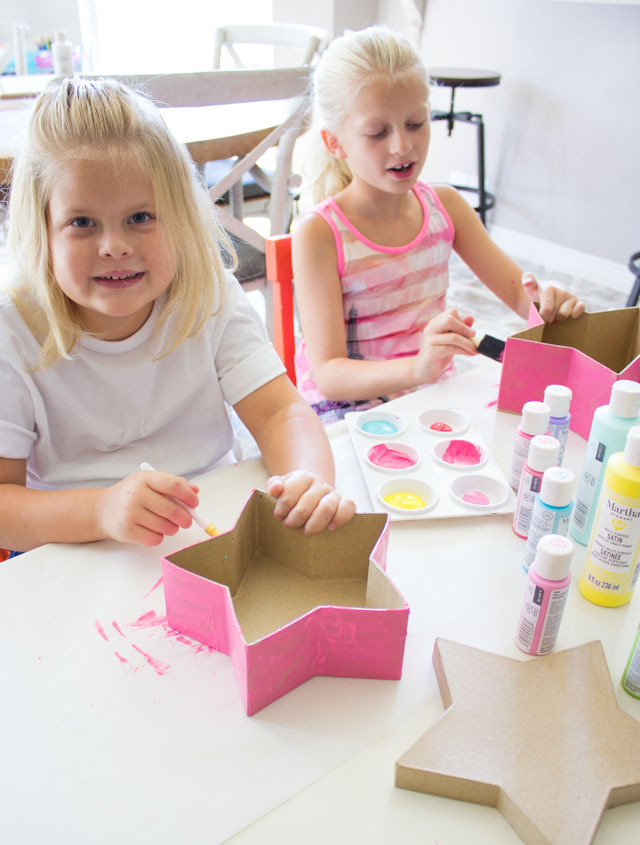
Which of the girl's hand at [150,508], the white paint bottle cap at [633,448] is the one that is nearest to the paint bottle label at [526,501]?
the white paint bottle cap at [633,448]

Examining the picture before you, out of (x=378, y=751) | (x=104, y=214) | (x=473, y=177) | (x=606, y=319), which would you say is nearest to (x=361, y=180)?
(x=606, y=319)

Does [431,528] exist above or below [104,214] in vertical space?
below

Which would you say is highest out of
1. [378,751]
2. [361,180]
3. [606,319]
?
[361,180]

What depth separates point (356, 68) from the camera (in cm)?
112

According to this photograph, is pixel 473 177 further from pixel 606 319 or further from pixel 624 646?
pixel 624 646

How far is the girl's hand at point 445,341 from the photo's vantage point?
0.95m

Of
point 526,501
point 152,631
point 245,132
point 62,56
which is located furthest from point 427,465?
point 62,56

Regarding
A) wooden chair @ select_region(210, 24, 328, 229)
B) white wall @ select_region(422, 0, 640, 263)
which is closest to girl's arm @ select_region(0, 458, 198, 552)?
wooden chair @ select_region(210, 24, 328, 229)

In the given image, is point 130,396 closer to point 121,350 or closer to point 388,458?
point 121,350

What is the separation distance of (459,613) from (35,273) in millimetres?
585

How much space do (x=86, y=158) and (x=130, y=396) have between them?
0.97 ft

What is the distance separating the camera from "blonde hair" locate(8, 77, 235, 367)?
75cm

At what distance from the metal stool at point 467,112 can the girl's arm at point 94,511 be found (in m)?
2.24

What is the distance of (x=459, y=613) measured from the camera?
64cm
